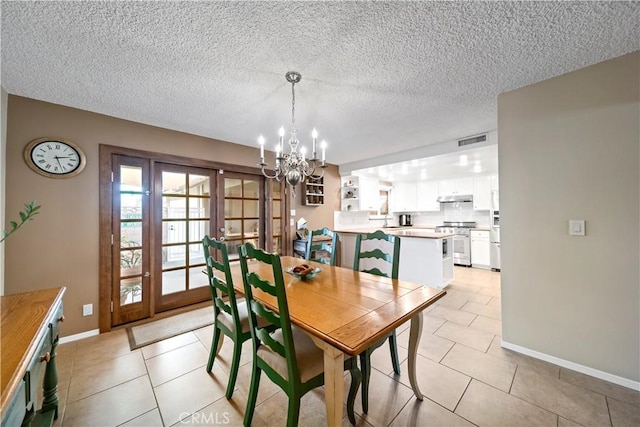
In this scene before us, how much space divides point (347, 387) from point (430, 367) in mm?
735

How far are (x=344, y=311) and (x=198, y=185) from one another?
9.28 ft

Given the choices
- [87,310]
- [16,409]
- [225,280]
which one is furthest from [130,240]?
[16,409]

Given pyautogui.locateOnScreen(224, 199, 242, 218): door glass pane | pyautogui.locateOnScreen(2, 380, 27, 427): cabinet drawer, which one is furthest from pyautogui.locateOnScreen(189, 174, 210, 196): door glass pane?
pyautogui.locateOnScreen(2, 380, 27, 427): cabinet drawer

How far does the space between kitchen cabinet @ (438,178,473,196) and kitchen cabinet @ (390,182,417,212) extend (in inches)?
28.1

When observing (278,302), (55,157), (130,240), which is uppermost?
Answer: (55,157)

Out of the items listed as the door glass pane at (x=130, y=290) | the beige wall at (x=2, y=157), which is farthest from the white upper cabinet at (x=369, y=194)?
the beige wall at (x=2, y=157)

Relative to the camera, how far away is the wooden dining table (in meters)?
1.04

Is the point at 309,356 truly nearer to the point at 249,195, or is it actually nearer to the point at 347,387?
the point at 347,387

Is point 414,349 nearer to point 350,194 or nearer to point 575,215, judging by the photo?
point 575,215

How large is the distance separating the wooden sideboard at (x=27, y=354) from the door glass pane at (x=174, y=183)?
1.72 metres

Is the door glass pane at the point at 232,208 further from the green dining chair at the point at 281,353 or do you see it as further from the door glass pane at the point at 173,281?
the green dining chair at the point at 281,353

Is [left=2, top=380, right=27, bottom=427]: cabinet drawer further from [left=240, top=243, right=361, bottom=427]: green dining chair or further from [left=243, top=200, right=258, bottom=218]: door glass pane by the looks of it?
[left=243, top=200, right=258, bottom=218]: door glass pane

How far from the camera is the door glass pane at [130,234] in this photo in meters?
2.69

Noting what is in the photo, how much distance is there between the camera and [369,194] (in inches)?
226
